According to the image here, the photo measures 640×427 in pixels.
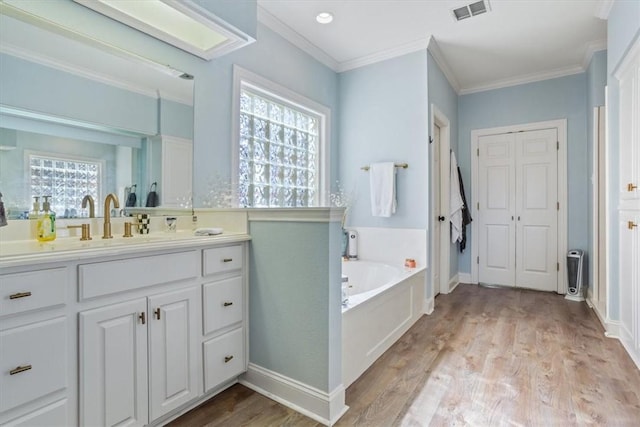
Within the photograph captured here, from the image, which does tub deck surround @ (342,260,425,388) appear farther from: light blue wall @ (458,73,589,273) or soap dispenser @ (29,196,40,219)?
light blue wall @ (458,73,589,273)

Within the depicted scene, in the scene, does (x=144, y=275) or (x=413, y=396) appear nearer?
(x=144, y=275)

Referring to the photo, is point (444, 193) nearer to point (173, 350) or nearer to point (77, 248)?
point (173, 350)

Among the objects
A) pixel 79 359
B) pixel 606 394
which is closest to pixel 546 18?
pixel 606 394

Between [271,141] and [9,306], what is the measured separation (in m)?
2.30

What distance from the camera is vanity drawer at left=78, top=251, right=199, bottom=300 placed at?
125cm

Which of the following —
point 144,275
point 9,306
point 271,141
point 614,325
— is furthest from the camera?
point 271,141

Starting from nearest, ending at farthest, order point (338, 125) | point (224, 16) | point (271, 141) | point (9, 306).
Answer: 1. point (9, 306)
2. point (224, 16)
3. point (271, 141)
4. point (338, 125)

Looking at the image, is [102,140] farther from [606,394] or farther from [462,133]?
[462,133]

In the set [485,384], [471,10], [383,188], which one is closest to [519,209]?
[383,188]

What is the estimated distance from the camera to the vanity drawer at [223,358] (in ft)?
5.51

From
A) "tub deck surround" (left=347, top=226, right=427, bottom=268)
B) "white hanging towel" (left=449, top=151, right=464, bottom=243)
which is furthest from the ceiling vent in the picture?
"tub deck surround" (left=347, top=226, right=427, bottom=268)

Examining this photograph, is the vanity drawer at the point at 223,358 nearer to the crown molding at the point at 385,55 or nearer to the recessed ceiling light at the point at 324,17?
the recessed ceiling light at the point at 324,17

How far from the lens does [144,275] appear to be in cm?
141

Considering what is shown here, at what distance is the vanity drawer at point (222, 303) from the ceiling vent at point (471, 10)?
275 centimetres
